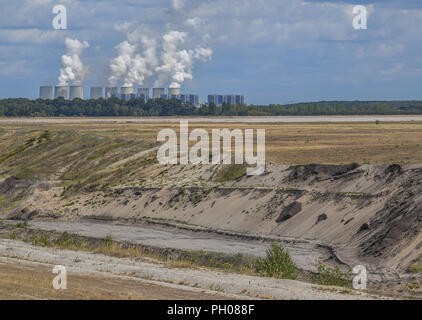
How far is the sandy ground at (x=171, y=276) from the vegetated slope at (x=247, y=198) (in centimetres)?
668

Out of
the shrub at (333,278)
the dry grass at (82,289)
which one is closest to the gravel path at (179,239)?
the shrub at (333,278)

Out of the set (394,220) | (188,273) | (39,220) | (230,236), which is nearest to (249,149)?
(39,220)

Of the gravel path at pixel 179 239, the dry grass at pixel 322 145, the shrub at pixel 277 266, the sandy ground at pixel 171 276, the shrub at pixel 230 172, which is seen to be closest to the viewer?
the sandy ground at pixel 171 276

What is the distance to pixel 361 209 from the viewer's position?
43625 mm

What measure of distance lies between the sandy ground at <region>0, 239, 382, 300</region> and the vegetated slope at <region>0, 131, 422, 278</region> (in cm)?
668

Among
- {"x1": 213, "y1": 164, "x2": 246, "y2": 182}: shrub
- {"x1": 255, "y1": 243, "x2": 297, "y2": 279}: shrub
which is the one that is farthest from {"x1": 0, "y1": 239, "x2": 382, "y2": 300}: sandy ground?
{"x1": 213, "y1": 164, "x2": 246, "y2": 182}: shrub

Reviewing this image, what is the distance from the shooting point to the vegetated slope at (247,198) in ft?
130

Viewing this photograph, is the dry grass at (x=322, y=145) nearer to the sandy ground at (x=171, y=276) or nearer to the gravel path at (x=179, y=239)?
the gravel path at (x=179, y=239)

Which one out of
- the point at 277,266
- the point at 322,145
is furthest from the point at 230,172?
the point at 277,266

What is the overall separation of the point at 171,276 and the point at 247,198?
64.3ft

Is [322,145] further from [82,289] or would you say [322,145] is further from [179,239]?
[82,289]

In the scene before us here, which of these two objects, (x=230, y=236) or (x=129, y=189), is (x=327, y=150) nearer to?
(x=129, y=189)

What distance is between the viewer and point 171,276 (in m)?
33.2
